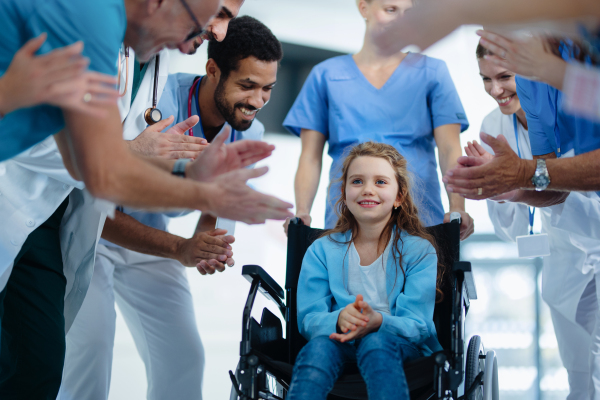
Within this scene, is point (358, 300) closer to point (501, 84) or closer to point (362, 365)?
point (362, 365)

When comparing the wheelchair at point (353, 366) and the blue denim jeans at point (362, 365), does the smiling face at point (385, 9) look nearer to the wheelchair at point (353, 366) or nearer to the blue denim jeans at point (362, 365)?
the wheelchair at point (353, 366)

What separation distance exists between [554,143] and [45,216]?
1.52 meters

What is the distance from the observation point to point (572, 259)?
6.59ft

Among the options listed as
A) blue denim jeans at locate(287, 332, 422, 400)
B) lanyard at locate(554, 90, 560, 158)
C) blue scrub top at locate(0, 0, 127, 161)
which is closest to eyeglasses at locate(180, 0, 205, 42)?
blue scrub top at locate(0, 0, 127, 161)

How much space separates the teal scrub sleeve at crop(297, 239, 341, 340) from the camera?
1.55 m

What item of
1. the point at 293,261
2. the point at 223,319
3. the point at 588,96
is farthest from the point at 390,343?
the point at 223,319

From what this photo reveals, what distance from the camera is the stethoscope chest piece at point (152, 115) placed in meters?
1.58

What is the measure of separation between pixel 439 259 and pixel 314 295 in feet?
1.34

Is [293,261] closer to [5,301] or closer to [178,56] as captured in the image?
[5,301]

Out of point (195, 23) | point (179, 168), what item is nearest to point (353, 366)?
point (179, 168)

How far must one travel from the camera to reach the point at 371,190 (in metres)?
1.72

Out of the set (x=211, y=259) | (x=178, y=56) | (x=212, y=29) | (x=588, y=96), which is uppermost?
(x=178, y=56)

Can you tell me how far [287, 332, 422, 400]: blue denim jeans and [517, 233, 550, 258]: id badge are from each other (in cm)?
52

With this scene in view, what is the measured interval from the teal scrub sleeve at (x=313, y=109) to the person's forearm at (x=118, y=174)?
49.7 inches
